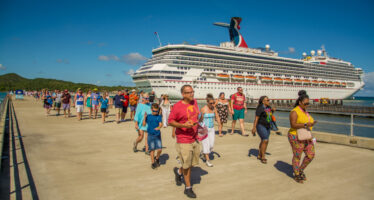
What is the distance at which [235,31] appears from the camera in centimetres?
6969

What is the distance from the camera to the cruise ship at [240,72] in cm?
4641

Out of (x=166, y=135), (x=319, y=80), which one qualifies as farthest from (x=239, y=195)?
(x=319, y=80)

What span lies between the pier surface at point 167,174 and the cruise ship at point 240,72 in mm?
38083

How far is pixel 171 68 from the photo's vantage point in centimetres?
4594

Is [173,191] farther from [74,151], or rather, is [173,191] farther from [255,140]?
[255,140]

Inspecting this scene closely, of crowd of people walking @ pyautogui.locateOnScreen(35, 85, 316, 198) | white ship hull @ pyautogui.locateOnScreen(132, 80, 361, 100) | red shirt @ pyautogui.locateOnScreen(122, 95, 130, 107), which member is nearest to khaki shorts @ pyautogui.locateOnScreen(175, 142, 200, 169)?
crowd of people walking @ pyautogui.locateOnScreen(35, 85, 316, 198)

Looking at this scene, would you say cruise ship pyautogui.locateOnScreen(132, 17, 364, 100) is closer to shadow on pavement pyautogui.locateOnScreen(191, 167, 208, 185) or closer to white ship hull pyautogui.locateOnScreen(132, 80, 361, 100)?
white ship hull pyautogui.locateOnScreen(132, 80, 361, 100)

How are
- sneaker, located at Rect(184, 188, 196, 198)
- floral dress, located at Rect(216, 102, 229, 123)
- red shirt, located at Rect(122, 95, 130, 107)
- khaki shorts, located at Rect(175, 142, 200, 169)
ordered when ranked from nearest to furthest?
sneaker, located at Rect(184, 188, 196, 198) < khaki shorts, located at Rect(175, 142, 200, 169) < floral dress, located at Rect(216, 102, 229, 123) < red shirt, located at Rect(122, 95, 130, 107)

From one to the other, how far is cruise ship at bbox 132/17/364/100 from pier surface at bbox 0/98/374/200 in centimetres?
3808

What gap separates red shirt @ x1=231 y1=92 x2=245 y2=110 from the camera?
8.45 m

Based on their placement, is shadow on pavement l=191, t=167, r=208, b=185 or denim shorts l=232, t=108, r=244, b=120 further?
denim shorts l=232, t=108, r=244, b=120

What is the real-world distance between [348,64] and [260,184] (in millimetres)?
90605

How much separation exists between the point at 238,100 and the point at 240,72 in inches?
1927

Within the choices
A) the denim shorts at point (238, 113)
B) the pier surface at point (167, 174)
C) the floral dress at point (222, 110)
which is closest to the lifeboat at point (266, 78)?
the denim shorts at point (238, 113)
